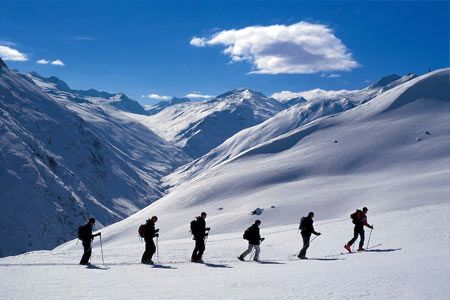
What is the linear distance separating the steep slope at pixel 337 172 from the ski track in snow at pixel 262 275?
1255 inches

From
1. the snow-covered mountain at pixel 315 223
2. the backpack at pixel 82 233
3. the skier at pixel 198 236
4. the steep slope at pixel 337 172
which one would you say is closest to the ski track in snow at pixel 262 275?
the snow-covered mountain at pixel 315 223

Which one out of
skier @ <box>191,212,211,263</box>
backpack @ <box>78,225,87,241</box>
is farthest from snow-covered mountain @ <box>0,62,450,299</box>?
backpack @ <box>78,225,87,241</box>

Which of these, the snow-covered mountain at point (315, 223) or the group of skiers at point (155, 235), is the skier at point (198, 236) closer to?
the group of skiers at point (155, 235)

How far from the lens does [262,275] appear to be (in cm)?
1714

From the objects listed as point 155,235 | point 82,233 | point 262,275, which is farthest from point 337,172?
point 262,275

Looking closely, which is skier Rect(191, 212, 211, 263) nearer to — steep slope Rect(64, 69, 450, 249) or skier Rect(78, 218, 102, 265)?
skier Rect(78, 218, 102, 265)

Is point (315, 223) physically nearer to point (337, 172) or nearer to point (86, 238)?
point (86, 238)

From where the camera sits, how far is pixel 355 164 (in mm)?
93562

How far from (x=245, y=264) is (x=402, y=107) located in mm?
115292

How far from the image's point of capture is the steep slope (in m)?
64.4

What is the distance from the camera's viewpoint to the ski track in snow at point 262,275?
13.9 meters

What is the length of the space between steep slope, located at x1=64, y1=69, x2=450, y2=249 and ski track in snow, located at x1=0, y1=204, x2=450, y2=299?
1255 inches

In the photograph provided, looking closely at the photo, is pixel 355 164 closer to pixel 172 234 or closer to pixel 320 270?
pixel 172 234

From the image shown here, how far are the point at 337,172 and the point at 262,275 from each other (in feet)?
250
